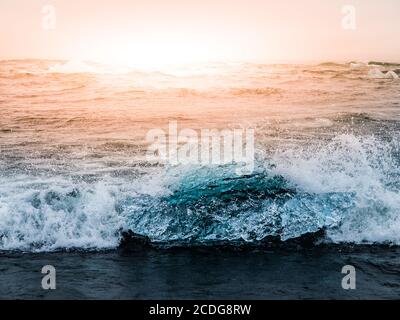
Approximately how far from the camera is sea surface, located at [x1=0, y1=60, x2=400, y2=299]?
5.55 meters

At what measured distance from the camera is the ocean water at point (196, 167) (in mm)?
7172

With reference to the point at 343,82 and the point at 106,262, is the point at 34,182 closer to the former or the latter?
the point at 106,262

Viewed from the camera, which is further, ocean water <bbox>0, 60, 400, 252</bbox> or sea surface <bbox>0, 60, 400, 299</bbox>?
ocean water <bbox>0, 60, 400, 252</bbox>

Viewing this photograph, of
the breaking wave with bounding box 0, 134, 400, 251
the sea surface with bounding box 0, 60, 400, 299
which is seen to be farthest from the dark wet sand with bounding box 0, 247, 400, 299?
the breaking wave with bounding box 0, 134, 400, 251

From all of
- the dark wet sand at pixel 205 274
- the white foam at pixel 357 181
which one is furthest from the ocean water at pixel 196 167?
the dark wet sand at pixel 205 274

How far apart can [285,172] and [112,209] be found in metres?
2.92

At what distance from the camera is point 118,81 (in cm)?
1555

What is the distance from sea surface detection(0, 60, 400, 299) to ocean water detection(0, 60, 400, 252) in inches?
1.2

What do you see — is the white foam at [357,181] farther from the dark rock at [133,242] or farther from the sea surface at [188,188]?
the dark rock at [133,242]

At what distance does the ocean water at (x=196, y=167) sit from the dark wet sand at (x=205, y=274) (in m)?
0.57

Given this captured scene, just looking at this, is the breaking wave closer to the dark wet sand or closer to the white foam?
the white foam

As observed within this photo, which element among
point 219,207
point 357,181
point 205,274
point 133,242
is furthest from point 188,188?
point 357,181

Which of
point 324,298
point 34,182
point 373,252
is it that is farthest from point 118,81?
point 324,298
